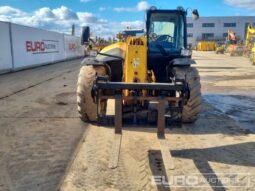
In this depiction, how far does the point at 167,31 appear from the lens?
7.93 meters

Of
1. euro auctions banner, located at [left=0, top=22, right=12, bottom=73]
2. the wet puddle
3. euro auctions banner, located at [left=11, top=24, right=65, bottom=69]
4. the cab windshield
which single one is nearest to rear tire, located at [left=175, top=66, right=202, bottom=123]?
the cab windshield

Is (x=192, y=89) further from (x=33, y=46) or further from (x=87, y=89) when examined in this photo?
(x=33, y=46)

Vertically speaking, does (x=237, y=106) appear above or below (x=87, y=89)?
below

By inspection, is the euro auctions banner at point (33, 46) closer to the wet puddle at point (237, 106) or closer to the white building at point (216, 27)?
the wet puddle at point (237, 106)

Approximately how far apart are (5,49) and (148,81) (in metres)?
14.6

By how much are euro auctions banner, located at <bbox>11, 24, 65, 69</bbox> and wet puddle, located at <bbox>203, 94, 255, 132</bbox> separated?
1365 centimetres

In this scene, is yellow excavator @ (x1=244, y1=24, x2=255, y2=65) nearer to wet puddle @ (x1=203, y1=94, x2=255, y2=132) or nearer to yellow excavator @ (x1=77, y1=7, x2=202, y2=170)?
wet puddle @ (x1=203, y1=94, x2=255, y2=132)

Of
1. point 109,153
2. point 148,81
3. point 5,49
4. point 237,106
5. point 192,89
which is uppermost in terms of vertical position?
point 5,49

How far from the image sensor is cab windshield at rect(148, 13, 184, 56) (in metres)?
7.57

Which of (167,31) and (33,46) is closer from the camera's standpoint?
(167,31)

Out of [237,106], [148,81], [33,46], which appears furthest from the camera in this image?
[33,46]

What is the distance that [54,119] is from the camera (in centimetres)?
759

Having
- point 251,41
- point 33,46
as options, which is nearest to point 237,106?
point 33,46

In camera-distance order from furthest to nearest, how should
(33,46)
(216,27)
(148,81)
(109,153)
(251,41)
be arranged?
(216,27), (251,41), (33,46), (148,81), (109,153)
